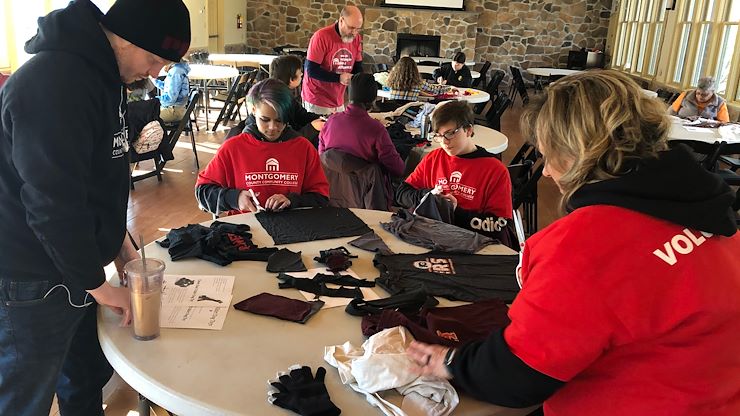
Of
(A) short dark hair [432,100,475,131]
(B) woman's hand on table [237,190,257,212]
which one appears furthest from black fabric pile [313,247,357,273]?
(A) short dark hair [432,100,475,131]

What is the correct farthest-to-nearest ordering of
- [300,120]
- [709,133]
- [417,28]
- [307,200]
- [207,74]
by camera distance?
[417,28]
[207,74]
[709,133]
[300,120]
[307,200]

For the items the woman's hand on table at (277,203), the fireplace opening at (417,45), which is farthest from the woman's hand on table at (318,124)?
the fireplace opening at (417,45)

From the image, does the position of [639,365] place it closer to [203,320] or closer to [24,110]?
[203,320]

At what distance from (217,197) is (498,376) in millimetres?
1514

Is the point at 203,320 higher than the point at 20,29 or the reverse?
the reverse

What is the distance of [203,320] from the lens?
138 cm

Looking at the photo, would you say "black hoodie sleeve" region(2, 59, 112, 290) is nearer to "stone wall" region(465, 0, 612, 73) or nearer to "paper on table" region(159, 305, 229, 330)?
"paper on table" region(159, 305, 229, 330)

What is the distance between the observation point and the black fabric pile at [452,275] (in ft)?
5.21

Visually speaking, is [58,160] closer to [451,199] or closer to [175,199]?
[451,199]

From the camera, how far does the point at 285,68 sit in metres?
3.78

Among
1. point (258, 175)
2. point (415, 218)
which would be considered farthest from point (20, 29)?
point (415, 218)

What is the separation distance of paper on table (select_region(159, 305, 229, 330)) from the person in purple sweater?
194 cm

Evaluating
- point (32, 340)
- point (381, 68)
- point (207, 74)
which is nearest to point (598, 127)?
point (32, 340)

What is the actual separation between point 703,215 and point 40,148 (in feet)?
4.05
